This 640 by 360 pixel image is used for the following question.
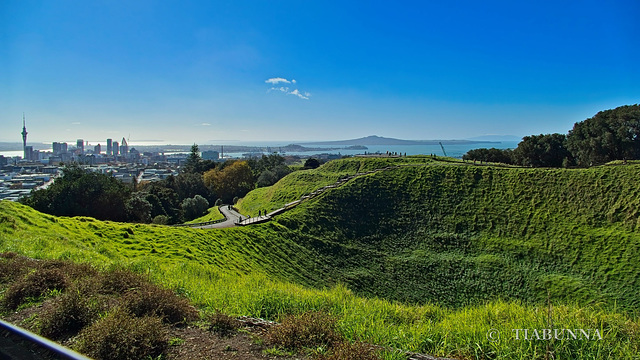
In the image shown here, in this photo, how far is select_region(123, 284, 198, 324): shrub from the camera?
19.0 ft

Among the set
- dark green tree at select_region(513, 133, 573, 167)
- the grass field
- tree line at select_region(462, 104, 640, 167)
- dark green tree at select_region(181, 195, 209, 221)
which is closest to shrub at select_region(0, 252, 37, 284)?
the grass field

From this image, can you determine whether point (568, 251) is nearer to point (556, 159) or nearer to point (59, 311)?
point (59, 311)

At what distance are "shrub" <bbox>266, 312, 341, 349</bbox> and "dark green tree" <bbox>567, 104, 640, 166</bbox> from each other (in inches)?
2208

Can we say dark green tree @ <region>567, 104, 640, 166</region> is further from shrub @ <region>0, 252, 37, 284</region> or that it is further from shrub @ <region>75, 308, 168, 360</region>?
shrub @ <region>0, 252, 37, 284</region>

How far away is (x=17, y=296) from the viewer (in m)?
6.20

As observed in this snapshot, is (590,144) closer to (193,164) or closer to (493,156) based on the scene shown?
(493,156)

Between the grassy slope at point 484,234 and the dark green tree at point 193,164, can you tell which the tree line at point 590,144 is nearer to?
the grassy slope at point 484,234

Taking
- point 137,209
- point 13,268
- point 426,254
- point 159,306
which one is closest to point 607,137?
point 426,254

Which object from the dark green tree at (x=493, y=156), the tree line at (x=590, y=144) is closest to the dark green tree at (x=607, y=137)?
the tree line at (x=590, y=144)

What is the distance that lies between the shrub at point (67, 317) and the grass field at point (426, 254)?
7.50 feet

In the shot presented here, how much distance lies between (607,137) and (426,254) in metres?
39.6

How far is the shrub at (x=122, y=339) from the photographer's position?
4383mm

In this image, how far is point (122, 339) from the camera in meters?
4.48

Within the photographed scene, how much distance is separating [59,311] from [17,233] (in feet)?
38.2
